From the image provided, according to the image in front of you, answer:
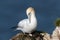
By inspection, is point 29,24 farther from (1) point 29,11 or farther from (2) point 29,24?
(1) point 29,11

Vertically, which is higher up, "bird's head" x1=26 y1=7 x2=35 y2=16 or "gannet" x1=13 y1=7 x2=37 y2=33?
"bird's head" x1=26 y1=7 x2=35 y2=16

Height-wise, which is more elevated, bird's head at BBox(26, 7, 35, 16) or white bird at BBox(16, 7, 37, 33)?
bird's head at BBox(26, 7, 35, 16)

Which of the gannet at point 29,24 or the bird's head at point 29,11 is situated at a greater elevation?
the bird's head at point 29,11

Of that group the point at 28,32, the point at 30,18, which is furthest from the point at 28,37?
the point at 30,18

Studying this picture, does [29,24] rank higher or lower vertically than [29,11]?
lower

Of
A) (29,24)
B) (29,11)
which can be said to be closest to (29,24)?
(29,24)

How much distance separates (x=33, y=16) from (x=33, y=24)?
247 mm

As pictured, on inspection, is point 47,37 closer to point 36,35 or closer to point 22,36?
point 36,35

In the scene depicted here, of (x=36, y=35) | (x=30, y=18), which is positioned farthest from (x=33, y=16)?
(x=36, y=35)

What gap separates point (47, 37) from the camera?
5762 mm

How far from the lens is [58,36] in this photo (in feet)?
18.8

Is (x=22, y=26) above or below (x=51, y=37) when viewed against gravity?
above

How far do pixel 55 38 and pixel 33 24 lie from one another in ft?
2.27

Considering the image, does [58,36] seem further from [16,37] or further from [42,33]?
[16,37]
